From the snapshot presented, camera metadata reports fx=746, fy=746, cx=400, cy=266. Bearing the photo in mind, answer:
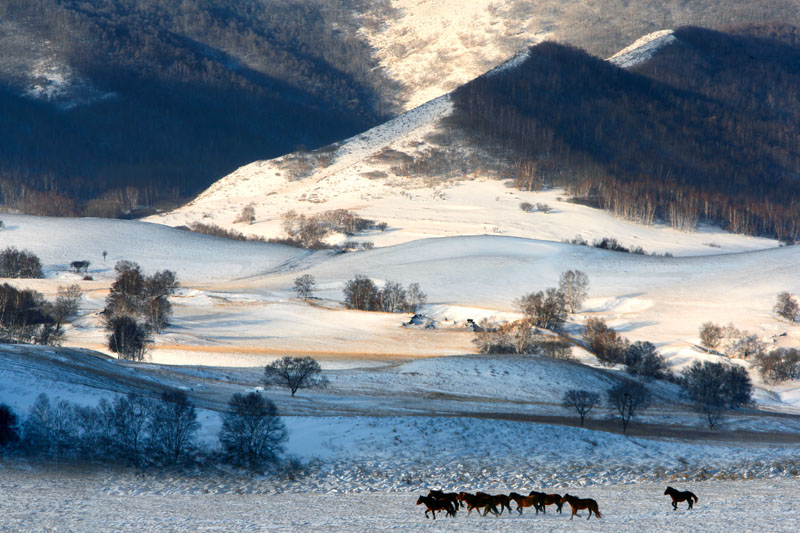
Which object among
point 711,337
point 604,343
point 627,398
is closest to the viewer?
point 627,398

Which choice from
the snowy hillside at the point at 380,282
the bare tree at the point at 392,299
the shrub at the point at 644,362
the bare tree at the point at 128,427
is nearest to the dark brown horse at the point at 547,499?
the bare tree at the point at 128,427

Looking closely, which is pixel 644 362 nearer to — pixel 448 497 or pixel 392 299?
pixel 392 299

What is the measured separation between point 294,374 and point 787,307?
72.0 meters

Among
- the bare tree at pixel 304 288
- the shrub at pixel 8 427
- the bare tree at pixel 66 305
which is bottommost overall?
the shrub at pixel 8 427

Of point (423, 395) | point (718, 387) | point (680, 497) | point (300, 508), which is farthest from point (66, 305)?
point (680, 497)

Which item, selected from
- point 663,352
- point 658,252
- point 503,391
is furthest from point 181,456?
point 658,252

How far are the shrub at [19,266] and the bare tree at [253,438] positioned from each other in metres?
104

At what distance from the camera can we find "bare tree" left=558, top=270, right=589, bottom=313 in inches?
4176

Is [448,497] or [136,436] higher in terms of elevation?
[448,497]

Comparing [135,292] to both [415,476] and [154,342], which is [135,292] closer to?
[154,342]

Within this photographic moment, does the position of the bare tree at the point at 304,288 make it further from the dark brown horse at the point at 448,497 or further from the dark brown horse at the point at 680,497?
the dark brown horse at the point at 680,497

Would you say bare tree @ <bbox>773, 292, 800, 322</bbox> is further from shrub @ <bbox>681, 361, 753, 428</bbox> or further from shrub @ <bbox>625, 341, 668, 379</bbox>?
shrub @ <bbox>681, 361, 753, 428</bbox>

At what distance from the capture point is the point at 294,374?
165 ft

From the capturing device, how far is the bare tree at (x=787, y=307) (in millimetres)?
93625
